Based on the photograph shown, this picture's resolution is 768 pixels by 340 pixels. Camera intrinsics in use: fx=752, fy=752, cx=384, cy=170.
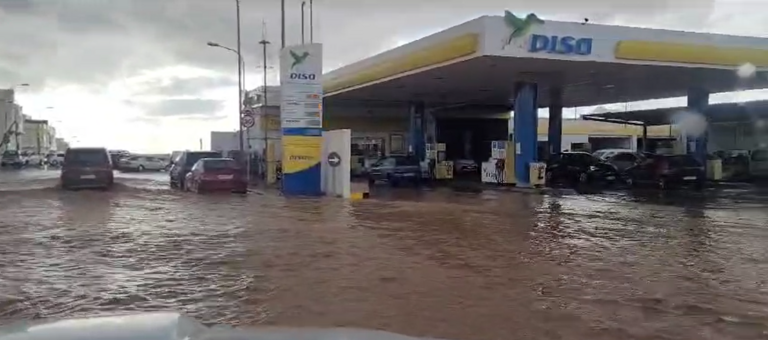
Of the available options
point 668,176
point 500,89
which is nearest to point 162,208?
point 668,176

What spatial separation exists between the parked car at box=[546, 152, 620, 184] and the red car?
46.1 feet

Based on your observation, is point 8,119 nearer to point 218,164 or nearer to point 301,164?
point 218,164

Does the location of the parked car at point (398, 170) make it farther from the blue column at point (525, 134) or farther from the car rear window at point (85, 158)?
the car rear window at point (85, 158)

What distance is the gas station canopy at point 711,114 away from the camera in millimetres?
38531

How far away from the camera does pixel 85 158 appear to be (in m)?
26.1

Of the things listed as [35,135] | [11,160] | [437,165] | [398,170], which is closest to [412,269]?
[398,170]

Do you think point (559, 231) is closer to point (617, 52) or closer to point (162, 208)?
point (162, 208)

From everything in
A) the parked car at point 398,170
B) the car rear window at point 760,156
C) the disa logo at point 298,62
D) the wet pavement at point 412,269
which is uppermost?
the disa logo at point 298,62

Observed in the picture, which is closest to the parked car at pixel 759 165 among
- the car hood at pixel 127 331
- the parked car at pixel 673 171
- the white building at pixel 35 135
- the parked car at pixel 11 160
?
the parked car at pixel 673 171

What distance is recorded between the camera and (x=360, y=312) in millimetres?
6738

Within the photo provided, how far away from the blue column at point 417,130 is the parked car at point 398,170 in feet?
30.6

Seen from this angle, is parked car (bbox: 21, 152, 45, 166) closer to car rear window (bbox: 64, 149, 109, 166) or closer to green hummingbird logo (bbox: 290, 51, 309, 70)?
car rear window (bbox: 64, 149, 109, 166)

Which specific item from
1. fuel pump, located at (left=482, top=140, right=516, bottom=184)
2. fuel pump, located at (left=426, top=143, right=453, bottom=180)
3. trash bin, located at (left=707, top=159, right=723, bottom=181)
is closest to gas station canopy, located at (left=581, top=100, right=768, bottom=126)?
trash bin, located at (left=707, top=159, right=723, bottom=181)

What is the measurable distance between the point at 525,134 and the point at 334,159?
841cm
